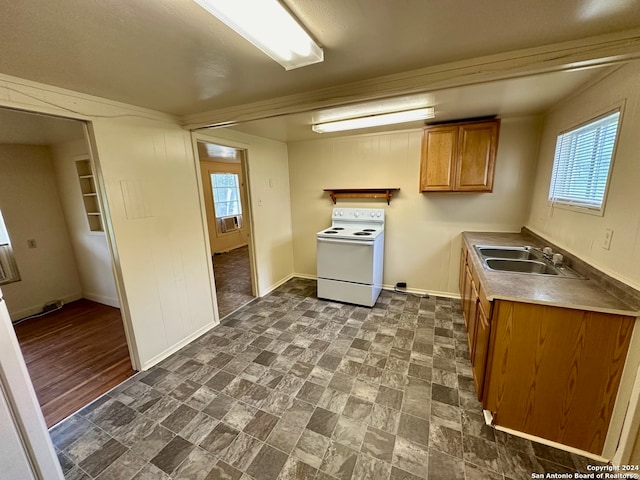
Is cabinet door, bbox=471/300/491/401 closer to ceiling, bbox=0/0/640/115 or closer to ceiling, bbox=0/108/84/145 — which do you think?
ceiling, bbox=0/0/640/115

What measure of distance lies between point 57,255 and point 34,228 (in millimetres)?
Answer: 447

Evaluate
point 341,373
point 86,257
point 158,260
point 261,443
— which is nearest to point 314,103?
point 158,260

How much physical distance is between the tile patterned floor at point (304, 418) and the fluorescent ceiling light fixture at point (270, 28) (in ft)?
7.35

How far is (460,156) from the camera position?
2.87 meters

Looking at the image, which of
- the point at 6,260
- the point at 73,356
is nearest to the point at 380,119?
the point at 73,356

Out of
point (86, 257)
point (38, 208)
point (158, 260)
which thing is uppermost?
point (38, 208)

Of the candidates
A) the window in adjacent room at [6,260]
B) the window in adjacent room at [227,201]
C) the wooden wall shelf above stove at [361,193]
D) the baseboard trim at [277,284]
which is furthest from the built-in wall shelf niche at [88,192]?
the wooden wall shelf above stove at [361,193]

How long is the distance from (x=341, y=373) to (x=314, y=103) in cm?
222

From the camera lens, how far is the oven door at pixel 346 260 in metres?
3.18

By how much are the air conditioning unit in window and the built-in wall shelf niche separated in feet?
9.72

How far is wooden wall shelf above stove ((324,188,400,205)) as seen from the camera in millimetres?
3523

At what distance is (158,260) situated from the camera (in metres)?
2.39

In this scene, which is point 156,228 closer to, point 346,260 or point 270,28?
point 270,28

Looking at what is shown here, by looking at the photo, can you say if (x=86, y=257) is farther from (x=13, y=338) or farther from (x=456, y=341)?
(x=456, y=341)
